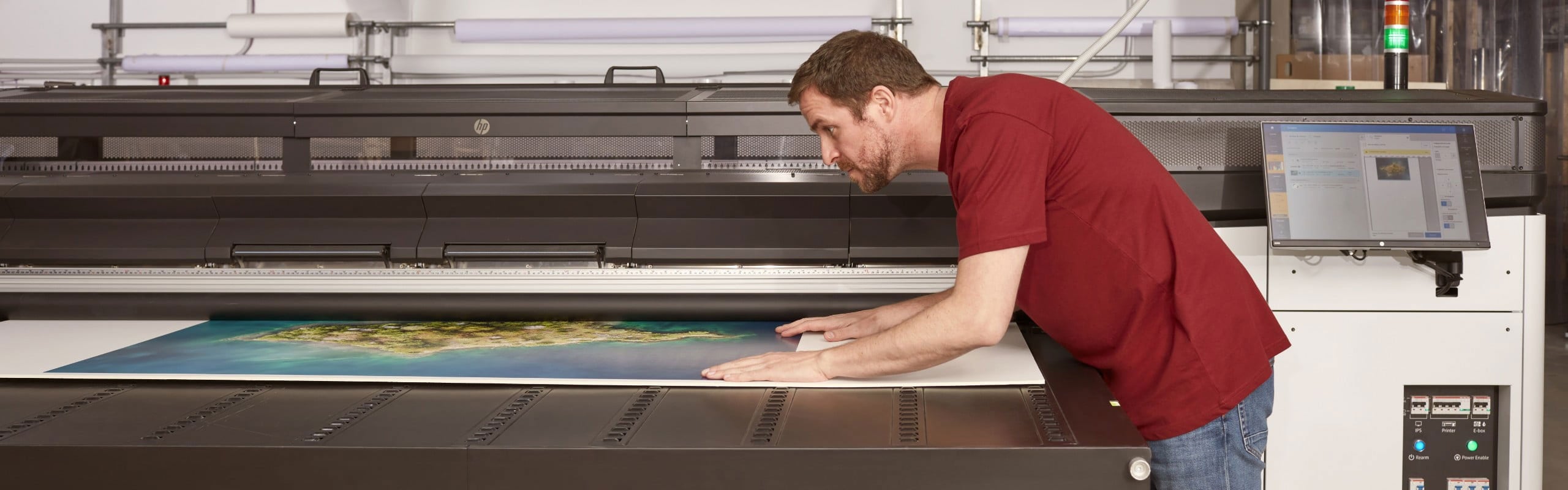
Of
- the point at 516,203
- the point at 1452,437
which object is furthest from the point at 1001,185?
the point at 1452,437

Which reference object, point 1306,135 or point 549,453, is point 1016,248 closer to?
point 549,453

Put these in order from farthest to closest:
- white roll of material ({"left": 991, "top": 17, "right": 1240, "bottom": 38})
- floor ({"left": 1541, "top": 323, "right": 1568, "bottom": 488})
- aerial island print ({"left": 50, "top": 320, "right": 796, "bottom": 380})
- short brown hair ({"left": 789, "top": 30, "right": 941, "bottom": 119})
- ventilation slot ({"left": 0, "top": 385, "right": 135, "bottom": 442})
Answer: white roll of material ({"left": 991, "top": 17, "right": 1240, "bottom": 38}), floor ({"left": 1541, "top": 323, "right": 1568, "bottom": 488}), aerial island print ({"left": 50, "top": 320, "right": 796, "bottom": 380}), short brown hair ({"left": 789, "top": 30, "right": 941, "bottom": 119}), ventilation slot ({"left": 0, "top": 385, "right": 135, "bottom": 442})

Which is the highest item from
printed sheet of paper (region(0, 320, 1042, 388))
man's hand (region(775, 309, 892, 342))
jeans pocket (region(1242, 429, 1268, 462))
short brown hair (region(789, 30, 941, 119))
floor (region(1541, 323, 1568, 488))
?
short brown hair (region(789, 30, 941, 119))

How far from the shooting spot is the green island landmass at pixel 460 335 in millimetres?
1897

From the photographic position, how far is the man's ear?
1.54 meters

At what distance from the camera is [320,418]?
1.40 m

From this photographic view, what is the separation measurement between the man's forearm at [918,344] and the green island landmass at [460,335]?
0.47 m

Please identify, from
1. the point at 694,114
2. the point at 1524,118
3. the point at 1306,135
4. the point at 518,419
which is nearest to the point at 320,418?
the point at 518,419

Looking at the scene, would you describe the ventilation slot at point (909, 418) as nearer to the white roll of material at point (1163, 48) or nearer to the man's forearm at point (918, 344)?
the man's forearm at point (918, 344)

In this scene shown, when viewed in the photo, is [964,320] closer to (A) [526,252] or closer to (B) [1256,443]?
(B) [1256,443]

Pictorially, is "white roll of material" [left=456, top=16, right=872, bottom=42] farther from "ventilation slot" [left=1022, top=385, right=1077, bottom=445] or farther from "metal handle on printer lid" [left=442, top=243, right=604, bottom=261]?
"ventilation slot" [left=1022, top=385, right=1077, bottom=445]

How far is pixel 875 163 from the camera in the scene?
1.62m

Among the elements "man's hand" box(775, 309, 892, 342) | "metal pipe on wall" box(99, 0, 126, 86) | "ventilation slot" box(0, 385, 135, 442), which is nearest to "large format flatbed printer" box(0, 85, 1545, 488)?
"man's hand" box(775, 309, 892, 342)

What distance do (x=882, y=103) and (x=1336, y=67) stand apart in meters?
3.72
